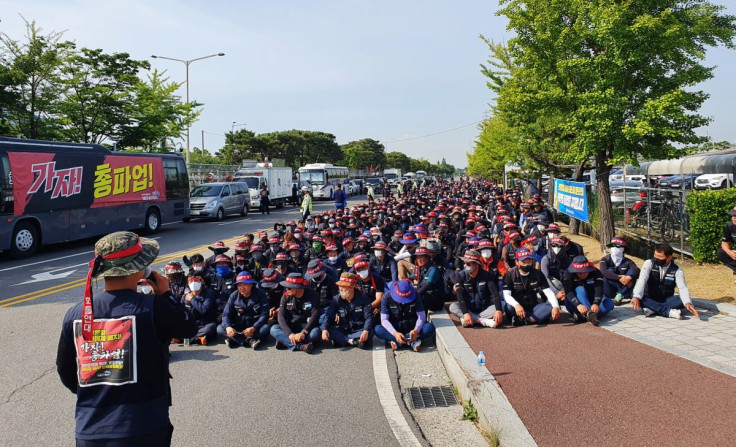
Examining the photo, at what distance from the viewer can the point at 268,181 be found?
33.9 metres

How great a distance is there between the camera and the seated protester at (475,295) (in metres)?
7.32

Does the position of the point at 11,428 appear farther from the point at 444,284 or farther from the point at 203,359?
the point at 444,284

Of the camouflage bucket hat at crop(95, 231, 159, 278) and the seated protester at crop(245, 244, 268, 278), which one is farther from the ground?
the camouflage bucket hat at crop(95, 231, 159, 278)

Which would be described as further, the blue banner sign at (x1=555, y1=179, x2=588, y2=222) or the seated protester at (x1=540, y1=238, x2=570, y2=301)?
the blue banner sign at (x1=555, y1=179, x2=588, y2=222)

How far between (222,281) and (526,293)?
15.3 ft

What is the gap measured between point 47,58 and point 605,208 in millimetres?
21184

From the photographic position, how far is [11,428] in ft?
15.4

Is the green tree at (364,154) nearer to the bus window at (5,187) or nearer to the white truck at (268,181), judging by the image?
the white truck at (268,181)

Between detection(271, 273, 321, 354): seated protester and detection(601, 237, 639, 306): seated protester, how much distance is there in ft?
14.9

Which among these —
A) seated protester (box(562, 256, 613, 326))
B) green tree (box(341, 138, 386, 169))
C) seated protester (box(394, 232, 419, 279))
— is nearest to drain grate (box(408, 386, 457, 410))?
seated protester (box(562, 256, 613, 326))

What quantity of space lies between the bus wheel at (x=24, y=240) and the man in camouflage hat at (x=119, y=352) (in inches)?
560

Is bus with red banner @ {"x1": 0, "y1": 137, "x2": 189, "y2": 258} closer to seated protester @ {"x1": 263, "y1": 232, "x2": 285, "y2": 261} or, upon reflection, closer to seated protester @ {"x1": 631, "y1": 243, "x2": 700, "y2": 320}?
seated protester @ {"x1": 263, "y1": 232, "x2": 285, "y2": 261}

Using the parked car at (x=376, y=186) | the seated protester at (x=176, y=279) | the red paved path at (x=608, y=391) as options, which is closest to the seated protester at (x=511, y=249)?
the red paved path at (x=608, y=391)

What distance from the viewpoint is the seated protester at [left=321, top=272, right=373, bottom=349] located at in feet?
22.9
